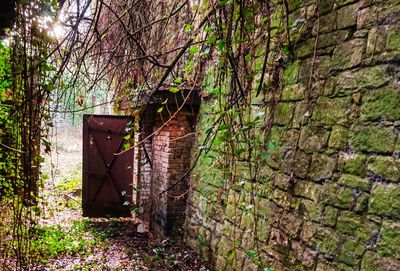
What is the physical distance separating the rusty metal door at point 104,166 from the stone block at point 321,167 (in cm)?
459

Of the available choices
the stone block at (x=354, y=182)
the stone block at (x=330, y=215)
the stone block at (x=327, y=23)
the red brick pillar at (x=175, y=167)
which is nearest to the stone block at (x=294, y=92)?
the stone block at (x=327, y=23)

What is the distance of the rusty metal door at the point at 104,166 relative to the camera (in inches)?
255

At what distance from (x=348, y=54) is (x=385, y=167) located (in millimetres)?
835

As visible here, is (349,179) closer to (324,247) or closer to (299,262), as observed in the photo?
(324,247)

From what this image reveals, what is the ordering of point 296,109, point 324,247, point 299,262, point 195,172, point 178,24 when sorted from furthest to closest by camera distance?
point 178,24 < point 195,172 < point 296,109 < point 299,262 < point 324,247

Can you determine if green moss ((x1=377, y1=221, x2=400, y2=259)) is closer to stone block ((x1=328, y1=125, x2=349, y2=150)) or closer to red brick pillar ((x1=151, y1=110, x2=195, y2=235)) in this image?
stone block ((x1=328, y1=125, x2=349, y2=150))

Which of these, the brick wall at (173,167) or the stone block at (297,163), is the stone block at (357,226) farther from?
the brick wall at (173,167)

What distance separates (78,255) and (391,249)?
4417mm

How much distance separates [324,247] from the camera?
2.37 meters

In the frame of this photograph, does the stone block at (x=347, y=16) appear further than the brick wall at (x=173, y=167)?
No

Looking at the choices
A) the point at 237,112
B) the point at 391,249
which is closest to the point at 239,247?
the point at 237,112

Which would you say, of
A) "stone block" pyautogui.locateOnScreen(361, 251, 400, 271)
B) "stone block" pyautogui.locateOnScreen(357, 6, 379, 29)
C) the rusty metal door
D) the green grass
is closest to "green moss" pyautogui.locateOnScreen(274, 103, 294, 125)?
"stone block" pyautogui.locateOnScreen(357, 6, 379, 29)

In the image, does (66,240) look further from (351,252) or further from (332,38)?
(332,38)

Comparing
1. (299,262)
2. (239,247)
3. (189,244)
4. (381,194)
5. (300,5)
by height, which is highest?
(300,5)
